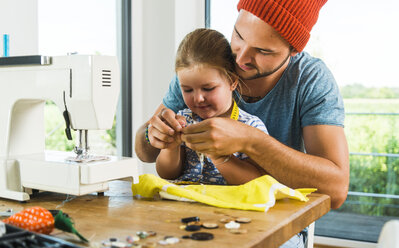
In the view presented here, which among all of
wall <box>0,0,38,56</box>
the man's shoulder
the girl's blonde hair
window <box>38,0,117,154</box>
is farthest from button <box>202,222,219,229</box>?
window <box>38,0,117,154</box>

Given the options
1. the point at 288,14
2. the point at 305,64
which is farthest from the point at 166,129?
the point at 305,64

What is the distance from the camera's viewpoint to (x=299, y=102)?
170 centimetres

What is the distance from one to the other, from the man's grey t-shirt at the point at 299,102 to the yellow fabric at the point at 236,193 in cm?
43

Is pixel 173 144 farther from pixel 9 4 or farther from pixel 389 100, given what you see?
pixel 389 100

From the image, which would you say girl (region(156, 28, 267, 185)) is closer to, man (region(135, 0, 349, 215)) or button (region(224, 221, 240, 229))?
man (region(135, 0, 349, 215))

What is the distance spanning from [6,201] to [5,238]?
571mm

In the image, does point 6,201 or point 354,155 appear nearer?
point 6,201

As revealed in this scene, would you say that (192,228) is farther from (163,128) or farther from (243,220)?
(163,128)

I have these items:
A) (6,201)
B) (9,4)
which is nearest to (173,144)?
(6,201)

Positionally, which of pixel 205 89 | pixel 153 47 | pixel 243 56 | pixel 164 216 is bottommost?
pixel 164 216

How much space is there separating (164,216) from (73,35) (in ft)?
6.45

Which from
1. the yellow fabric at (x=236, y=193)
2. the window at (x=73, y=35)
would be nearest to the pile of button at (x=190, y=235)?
the yellow fabric at (x=236, y=193)

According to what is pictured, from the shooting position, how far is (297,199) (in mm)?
1222

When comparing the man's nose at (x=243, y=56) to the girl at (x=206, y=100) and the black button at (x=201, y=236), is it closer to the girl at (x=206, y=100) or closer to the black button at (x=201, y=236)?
the girl at (x=206, y=100)
